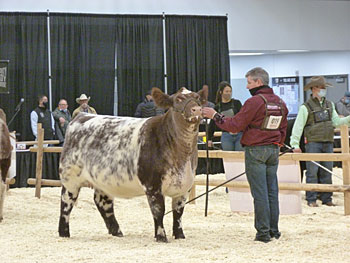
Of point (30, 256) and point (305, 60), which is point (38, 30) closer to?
point (305, 60)

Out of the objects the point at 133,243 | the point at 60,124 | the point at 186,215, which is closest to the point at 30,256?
the point at 133,243

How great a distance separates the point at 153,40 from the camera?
1816cm

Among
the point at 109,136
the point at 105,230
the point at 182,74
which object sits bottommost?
the point at 105,230


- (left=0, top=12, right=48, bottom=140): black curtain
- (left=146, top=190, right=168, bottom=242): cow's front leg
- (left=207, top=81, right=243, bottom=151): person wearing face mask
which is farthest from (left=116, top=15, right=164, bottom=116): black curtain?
(left=146, top=190, right=168, bottom=242): cow's front leg

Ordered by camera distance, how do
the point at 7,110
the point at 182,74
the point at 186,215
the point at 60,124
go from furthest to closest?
1. the point at 182,74
2. the point at 7,110
3. the point at 60,124
4. the point at 186,215

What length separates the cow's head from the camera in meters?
6.30

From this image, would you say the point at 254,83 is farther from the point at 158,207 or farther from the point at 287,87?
the point at 287,87

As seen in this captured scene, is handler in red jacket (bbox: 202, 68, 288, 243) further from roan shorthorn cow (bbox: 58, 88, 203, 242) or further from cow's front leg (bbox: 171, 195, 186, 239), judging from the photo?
cow's front leg (bbox: 171, 195, 186, 239)

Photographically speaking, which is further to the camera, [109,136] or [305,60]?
[305,60]

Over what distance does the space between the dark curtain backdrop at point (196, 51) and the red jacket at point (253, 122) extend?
39.0 ft

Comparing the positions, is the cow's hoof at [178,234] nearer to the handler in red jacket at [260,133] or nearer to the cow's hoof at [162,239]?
the cow's hoof at [162,239]

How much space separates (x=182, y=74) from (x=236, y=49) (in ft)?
5.81

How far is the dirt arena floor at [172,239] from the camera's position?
19.0 ft

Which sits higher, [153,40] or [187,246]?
[153,40]
